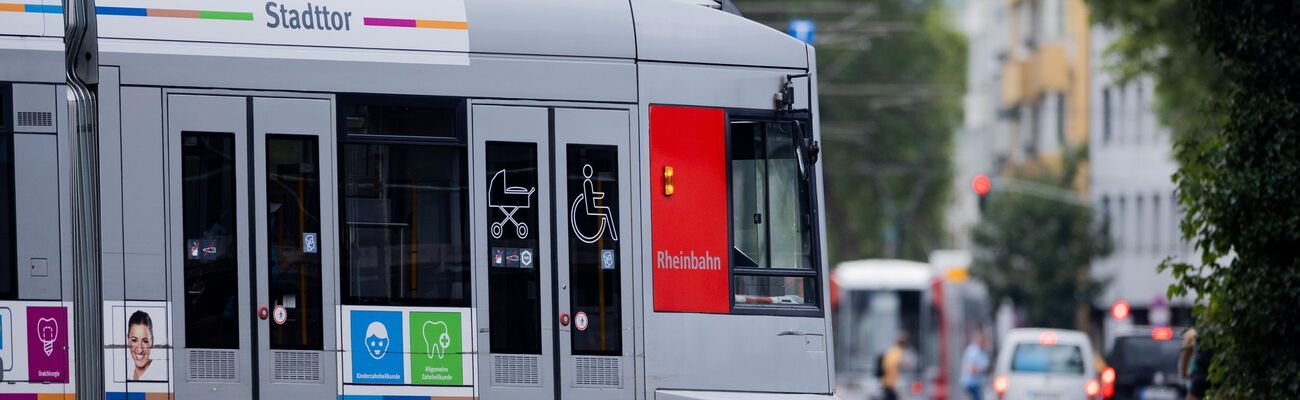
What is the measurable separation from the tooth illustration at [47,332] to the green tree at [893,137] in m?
42.1

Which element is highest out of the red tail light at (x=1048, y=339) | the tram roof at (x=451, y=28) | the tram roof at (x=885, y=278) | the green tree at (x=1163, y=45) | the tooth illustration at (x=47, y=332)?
the green tree at (x=1163, y=45)

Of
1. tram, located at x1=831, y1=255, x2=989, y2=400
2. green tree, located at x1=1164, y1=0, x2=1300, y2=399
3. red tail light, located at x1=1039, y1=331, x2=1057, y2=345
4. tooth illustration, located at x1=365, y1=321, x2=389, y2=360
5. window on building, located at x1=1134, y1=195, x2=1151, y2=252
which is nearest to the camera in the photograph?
tooth illustration, located at x1=365, y1=321, x2=389, y2=360

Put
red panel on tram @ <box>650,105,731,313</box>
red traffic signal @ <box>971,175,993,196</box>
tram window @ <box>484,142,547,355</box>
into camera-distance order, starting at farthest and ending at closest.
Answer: red traffic signal @ <box>971,175,993,196</box> < red panel on tram @ <box>650,105,731,313</box> < tram window @ <box>484,142,547,355</box>

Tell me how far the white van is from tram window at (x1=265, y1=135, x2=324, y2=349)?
18490 millimetres

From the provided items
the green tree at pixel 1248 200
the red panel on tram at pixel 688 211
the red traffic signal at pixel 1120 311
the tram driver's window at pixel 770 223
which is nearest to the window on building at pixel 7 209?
the red panel on tram at pixel 688 211

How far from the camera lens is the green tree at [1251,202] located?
40.8 ft

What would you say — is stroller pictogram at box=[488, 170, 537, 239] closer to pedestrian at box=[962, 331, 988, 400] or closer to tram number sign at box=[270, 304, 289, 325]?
tram number sign at box=[270, 304, 289, 325]

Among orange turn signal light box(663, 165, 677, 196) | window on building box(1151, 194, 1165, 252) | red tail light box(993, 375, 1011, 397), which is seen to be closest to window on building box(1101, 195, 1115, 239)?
window on building box(1151, 194, 1165, 252)

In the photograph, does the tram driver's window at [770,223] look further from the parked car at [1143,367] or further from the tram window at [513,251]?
the parked car at [1143,367]

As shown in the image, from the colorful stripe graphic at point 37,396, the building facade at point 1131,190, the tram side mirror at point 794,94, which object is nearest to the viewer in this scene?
the colorful stripe graphic at point 37,396

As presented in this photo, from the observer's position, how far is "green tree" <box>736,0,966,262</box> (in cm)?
5622

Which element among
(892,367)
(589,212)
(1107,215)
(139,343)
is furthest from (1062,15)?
(139,343)

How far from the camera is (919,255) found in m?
68.9

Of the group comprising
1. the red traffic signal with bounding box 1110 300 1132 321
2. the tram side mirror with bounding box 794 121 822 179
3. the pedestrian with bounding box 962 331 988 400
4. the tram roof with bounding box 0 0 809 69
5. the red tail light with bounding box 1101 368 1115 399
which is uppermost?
the tram roof with bounding box 0 0 809 69
